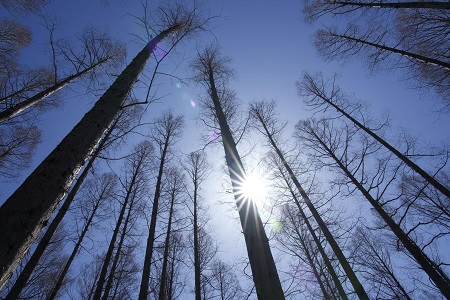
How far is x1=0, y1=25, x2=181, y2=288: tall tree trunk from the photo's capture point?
1.26 meters

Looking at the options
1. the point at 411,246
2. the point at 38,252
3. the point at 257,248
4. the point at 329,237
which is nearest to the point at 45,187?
the point at 257,248

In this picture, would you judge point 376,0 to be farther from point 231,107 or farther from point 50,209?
point 50,209

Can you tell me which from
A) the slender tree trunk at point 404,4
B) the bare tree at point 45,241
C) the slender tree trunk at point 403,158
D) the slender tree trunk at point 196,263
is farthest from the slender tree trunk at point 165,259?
the slender tree trunk at point 404,4

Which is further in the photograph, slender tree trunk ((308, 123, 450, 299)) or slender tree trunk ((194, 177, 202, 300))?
slender tree trunk ((194, 177, 202, 300))

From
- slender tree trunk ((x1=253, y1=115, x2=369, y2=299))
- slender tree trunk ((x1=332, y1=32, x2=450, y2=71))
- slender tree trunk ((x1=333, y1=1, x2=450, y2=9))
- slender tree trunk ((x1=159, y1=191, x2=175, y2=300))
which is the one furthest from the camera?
slender tree trunk ((x1=159, y1=191, x2=175, y2=300))

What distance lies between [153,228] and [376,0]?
402 inches

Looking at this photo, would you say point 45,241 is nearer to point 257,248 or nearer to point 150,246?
point 150,246

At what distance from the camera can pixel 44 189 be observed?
1536 millimetres

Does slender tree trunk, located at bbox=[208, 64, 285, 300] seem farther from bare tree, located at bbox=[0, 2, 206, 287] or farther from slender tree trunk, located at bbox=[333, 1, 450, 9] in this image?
slender tree trunk, located at bbox=[333, 1, 450, 9]

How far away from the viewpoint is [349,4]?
23.8 feet

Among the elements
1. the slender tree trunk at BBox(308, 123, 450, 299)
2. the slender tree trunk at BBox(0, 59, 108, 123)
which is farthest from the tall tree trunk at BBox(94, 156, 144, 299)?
the slender tree trunk at BBox(308, 123, 450, 299)

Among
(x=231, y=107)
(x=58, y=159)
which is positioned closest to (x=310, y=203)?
(x=231, y=107)

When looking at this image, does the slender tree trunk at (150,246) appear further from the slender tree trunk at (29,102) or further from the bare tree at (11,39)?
the bare tree at (11,39)

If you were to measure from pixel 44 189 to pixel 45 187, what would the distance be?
2 centimetres
